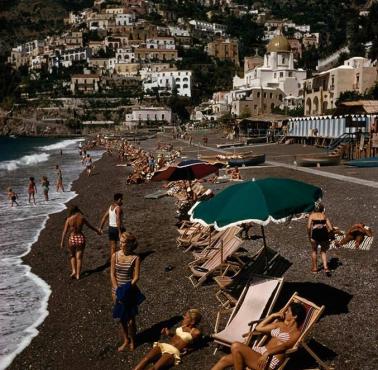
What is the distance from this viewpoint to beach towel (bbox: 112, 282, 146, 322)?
6.57 metres

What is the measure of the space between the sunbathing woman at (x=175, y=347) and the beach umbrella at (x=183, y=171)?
6.65 metres

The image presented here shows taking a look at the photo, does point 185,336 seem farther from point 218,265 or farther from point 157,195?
point 157,195

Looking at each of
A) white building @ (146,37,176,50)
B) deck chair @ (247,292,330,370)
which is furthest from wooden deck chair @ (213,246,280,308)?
white building @ (146,37,176,50)

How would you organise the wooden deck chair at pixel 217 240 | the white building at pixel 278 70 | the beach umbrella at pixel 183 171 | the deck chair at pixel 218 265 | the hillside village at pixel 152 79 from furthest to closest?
1. the hillside village at pixel 152 79
2. the white building at pixel 278 70
3. the beach umbrella at pixel 183 171
4. the wooden deck chair at pixel 217 240
5. the deck chair at pixel 218 265

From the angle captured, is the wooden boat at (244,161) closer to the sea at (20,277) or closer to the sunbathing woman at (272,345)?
the sea at (20,277)

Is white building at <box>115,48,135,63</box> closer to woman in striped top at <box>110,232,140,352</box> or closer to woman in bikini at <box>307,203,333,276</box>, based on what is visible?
A: woman in bikini at <box>307,203,333,276</box>

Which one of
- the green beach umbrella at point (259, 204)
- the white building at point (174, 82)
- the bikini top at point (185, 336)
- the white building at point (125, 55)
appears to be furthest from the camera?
the white building at point (125, 55)

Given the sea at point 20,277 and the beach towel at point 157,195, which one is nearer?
the sea at point 20,277

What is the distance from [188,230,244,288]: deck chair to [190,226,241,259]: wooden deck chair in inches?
5.1

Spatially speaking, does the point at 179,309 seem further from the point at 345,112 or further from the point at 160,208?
the point at 345,112

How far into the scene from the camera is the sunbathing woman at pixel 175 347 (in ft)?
20.0

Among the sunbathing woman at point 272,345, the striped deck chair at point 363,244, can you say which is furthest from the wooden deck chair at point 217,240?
the sunbathing woman at point 272,345

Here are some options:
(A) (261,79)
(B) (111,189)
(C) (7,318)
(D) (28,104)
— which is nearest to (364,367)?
(C) (7,318)

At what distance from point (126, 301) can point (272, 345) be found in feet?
6.86
